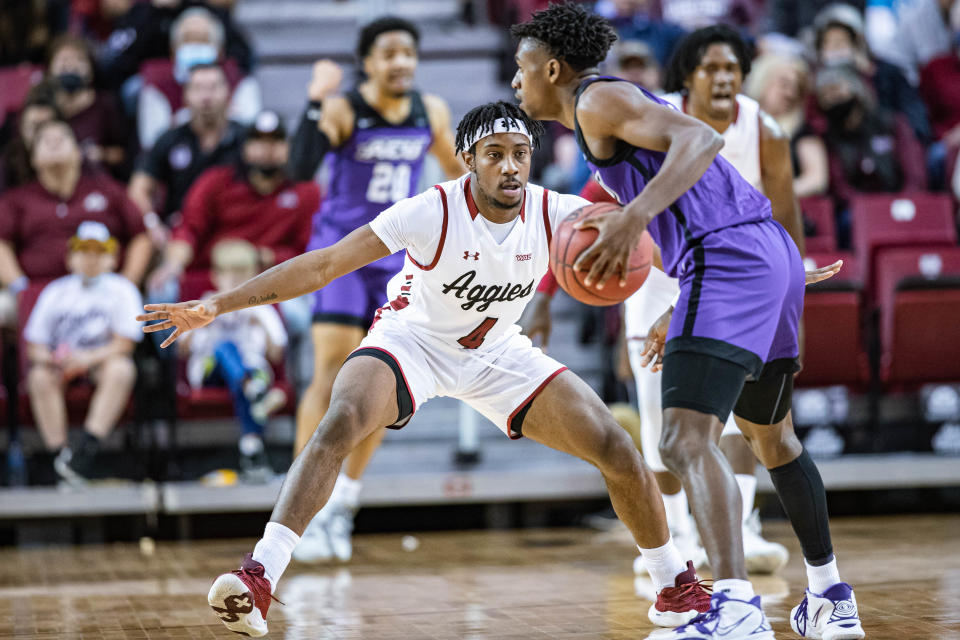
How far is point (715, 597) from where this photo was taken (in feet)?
10.6

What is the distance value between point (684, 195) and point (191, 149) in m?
5.64

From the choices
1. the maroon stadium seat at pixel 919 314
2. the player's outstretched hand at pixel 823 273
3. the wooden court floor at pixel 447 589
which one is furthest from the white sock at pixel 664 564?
the maroon stadium seat at pixel 919 314

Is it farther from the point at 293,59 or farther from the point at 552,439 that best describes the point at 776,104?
the point at 552,439

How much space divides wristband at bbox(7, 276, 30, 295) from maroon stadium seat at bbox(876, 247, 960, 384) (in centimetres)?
530

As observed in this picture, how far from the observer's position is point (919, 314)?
7.27m

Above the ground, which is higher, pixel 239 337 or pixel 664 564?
pixel 239 337

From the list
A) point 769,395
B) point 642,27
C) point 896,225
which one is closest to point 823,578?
point 769,395

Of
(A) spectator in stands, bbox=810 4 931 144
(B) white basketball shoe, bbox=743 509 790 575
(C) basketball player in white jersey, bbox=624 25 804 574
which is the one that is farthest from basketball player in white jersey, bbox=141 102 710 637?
(A) spectator in stands, bbox=810 4 931 144

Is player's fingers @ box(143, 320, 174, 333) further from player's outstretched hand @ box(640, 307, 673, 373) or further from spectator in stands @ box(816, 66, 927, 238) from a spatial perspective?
spectator in stands @ box(816, 66, 927, 238)

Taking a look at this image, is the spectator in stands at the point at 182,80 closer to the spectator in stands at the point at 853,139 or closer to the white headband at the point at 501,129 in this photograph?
the spectator in stands at the point at 853,139

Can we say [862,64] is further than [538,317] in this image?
Yes

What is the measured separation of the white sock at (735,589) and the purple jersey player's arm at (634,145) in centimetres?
85

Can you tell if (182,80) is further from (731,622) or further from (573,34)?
(731,622)

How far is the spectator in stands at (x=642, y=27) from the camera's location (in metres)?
9.34
